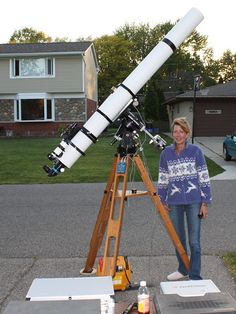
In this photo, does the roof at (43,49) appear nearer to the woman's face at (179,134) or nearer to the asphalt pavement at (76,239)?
the asphalt pavement at (76,239)

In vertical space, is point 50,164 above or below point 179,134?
below

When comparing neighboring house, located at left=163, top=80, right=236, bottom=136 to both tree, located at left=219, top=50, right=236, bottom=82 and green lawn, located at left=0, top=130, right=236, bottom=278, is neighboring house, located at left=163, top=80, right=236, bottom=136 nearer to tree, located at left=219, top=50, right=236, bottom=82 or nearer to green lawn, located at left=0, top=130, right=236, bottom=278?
green lawn, located at left=0, top=130, right=236, bottom=278

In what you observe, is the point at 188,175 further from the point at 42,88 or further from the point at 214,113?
the point at 42,88

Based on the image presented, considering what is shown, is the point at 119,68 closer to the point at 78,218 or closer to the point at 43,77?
the point at 43,77

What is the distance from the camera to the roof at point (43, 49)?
38156mm

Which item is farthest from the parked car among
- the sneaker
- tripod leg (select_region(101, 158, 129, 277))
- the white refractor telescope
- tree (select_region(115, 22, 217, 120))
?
tree (select_region(115, 22, 217, 120))

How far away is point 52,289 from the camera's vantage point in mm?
4062

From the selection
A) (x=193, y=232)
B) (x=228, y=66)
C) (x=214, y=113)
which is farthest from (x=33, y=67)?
(x=228, y=66)

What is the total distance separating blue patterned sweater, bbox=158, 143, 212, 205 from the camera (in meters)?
5.87

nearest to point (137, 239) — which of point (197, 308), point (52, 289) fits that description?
point (52, 289)

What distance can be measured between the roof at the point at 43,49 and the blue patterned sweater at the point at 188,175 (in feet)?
109

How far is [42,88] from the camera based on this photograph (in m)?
38.9

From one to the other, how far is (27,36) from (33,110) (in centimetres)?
6305

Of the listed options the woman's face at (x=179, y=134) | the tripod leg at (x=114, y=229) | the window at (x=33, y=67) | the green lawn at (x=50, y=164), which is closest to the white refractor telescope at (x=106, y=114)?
the woman's face at (x=179, y=134)
